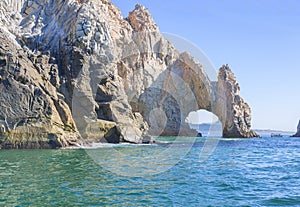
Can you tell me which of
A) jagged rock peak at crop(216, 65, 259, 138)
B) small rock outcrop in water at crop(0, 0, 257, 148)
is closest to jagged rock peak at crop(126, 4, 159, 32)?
small rock outcrop in water at crop(0, 0, 257, 148)

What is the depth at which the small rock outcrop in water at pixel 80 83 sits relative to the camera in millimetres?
31812

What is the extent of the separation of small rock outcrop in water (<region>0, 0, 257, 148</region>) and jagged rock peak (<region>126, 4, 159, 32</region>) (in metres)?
3.41

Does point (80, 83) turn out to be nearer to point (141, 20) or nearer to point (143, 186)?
point (143, 186)

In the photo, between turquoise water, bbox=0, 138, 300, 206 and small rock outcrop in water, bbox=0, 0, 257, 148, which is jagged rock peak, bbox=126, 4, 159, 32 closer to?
small rock outcrop in water, bbox=0, 0, 257, 148

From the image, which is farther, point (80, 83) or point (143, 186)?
point (80, 83)

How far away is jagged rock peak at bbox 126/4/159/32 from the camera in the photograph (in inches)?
3308

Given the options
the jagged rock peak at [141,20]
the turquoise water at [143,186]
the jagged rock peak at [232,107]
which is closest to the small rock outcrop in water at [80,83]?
the jagged rock peak at [232,107]

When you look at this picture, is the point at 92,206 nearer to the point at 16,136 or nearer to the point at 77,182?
the point at 77,182

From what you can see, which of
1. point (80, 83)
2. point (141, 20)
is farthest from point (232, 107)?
point (80, 83)

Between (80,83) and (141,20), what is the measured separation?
49867 millimetres

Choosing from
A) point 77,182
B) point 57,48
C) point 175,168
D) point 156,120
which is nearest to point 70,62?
point 57,48

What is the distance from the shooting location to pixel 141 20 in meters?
85.9

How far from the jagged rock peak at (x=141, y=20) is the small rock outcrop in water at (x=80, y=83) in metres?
3.41

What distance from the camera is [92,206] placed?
10992 millimetres
